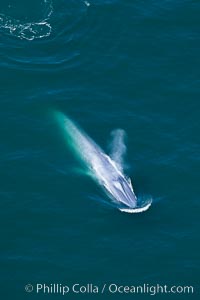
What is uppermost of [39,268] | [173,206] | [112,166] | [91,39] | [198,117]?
[91,39]

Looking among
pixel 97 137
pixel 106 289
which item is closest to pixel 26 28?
pixel 97 137

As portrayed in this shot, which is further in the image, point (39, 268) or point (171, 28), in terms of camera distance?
point (171, 28)

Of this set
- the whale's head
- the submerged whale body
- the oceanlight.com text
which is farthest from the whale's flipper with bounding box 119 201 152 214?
the oceanlight.com text

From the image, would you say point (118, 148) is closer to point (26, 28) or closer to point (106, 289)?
point (106, 289)

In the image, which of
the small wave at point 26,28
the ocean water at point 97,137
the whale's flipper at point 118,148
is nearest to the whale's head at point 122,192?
the ocean water at point 97,137

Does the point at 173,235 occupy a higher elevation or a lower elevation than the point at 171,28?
lower

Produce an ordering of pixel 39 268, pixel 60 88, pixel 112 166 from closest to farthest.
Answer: pixel 39 268 < pixel 112 166 < pixel 60 88

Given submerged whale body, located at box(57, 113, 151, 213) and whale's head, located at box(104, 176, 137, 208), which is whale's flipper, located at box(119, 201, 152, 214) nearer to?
submerged whale body, located at box(57, 113, 151, 213)

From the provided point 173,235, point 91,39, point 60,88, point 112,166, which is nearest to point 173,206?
point 173,235

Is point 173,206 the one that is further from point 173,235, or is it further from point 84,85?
point 84,85
